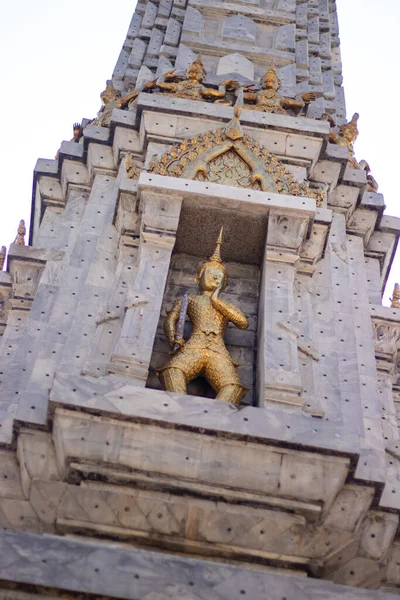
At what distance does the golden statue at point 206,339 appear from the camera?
11469mm

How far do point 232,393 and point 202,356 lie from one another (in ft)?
2.28

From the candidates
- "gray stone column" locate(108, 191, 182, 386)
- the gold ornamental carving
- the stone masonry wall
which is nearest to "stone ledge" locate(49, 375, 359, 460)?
"gray stone column" locate(108, 191, 182, 386)

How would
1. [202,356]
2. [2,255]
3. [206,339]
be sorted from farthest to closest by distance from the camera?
[2,255] → [206,339] → [202,356]

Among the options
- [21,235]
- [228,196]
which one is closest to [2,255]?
[21,235]

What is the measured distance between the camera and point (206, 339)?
11992 millimetres

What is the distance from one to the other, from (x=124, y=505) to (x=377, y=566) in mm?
3104

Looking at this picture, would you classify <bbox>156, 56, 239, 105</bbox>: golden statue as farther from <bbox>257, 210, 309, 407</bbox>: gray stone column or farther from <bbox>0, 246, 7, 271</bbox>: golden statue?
<bbox>0, 246, 7, 271</bbox>: golden statue

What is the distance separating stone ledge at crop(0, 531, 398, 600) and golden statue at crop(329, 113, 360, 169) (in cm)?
919

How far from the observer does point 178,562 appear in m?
8.77

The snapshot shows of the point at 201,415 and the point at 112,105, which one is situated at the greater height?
the point at 112,105

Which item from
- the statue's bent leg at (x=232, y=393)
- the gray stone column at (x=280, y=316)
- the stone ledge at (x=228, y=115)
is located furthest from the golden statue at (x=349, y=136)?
the statue's bent leg at (x=232, y=393)

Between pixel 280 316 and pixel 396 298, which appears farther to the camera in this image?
pixel 396 298

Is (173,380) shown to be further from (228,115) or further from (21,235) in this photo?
(228,115)

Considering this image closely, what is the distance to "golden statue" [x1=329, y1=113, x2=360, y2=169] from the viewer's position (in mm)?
16188
